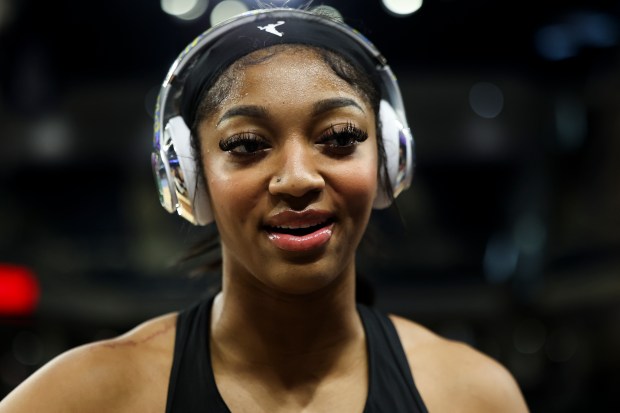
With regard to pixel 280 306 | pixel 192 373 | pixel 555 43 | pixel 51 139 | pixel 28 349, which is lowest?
pixel 28 349

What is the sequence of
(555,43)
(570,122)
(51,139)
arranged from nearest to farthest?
1. (555,43)
2. (570,122)
3. (51,139)

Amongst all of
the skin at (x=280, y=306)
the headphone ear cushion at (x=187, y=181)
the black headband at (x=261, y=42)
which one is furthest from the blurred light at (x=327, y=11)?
the headphone ear cushion at (x=187, y=181)

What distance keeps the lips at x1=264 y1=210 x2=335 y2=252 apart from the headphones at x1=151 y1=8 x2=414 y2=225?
0.80 feet

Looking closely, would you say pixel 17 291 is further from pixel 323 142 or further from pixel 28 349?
pixel 323 142

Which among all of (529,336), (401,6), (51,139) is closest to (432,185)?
(529,336)

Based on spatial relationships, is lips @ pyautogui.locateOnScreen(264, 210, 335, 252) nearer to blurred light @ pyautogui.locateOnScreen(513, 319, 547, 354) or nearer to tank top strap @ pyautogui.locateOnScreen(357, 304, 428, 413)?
tank top strap @ pyautogui.locateOnScreen(357, 304, 428, 413)

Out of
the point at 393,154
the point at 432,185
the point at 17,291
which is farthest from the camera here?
the point at 432,185

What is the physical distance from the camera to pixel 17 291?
27.3ft

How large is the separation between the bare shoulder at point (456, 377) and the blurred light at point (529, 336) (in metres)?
7.31

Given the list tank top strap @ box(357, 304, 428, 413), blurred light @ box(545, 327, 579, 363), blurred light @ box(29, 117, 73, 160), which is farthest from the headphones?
blurred light @ box(29, 117, 73, 160)

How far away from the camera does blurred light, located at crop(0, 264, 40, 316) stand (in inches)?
320

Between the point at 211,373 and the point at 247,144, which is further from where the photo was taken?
the point at 211,373

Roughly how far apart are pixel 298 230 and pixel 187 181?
0.31 m

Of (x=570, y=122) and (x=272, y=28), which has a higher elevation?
(x=272, y=28)
